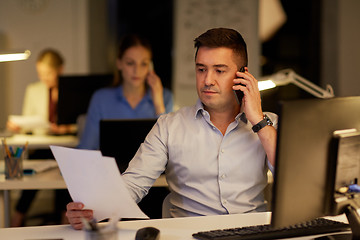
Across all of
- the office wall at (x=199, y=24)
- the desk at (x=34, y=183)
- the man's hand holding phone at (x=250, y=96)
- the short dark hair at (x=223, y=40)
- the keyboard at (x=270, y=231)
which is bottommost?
the desk at (x=34, y=183)

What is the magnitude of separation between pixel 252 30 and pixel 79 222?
14.7 feet

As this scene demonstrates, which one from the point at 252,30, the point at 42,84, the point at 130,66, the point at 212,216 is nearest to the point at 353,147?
the point at 212,216

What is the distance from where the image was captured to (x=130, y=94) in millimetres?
3482

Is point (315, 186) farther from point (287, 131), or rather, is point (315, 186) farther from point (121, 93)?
point (121, 93)

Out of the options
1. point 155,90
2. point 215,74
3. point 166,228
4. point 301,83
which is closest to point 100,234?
point 166,228

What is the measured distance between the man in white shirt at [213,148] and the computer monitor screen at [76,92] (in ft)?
6.04

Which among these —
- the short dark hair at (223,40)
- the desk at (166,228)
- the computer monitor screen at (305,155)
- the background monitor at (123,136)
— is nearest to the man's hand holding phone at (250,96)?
the short dark hair at (223,40)

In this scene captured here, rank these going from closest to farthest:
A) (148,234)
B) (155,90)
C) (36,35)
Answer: (148,234) < (155,90) < (36,35)

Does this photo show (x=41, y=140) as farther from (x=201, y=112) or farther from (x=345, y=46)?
(x=345, y=46)

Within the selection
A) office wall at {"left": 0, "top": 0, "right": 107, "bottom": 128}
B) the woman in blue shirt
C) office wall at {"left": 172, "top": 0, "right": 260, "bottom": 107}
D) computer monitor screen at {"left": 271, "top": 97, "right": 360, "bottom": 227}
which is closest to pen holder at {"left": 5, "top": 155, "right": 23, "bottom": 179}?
the woman in blue shirt

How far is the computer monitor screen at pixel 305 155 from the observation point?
131cm

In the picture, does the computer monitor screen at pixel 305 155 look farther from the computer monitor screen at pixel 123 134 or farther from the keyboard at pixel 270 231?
the computer monitor screen at pixel 123 134

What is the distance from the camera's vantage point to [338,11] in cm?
535

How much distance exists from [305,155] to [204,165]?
707mm
